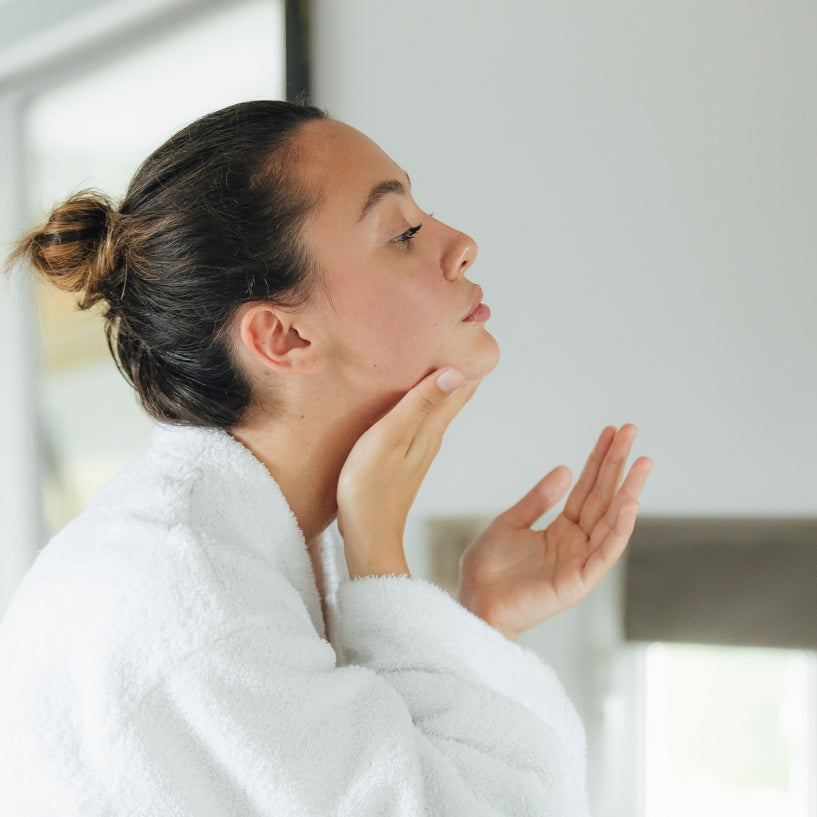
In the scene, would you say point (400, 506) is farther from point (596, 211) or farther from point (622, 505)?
point (596, 211)

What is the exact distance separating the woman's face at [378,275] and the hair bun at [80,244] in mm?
196

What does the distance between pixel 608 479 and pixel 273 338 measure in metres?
0.35

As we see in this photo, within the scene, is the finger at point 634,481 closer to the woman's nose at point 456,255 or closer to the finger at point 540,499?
the finger at point 540,499

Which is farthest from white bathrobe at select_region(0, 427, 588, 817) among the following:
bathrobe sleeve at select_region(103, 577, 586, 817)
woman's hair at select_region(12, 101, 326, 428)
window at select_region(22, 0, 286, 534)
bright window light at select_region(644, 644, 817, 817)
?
window at select_region(22, 0, 286, 534)

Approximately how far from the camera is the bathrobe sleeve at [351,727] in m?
0.61

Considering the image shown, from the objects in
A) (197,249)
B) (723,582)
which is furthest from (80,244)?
(723,582)

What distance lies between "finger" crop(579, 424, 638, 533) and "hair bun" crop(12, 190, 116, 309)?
50 centimetres

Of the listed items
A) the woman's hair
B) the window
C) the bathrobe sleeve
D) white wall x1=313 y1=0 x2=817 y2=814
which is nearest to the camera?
the bathrobe sleeve

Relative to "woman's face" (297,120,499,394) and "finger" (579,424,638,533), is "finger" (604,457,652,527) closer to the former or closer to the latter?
"finger" (579,424,638,533)

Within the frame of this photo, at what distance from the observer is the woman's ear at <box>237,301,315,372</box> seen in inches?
30.0

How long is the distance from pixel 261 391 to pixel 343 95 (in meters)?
0.48

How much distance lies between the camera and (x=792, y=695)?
0.87m

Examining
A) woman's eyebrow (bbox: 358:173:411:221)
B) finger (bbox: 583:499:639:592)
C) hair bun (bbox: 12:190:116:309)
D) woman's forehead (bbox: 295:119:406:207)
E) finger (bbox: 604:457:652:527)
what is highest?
woman's forehead (bbox: 295:119:406:207)

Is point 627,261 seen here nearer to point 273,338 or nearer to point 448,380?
point 448,380
